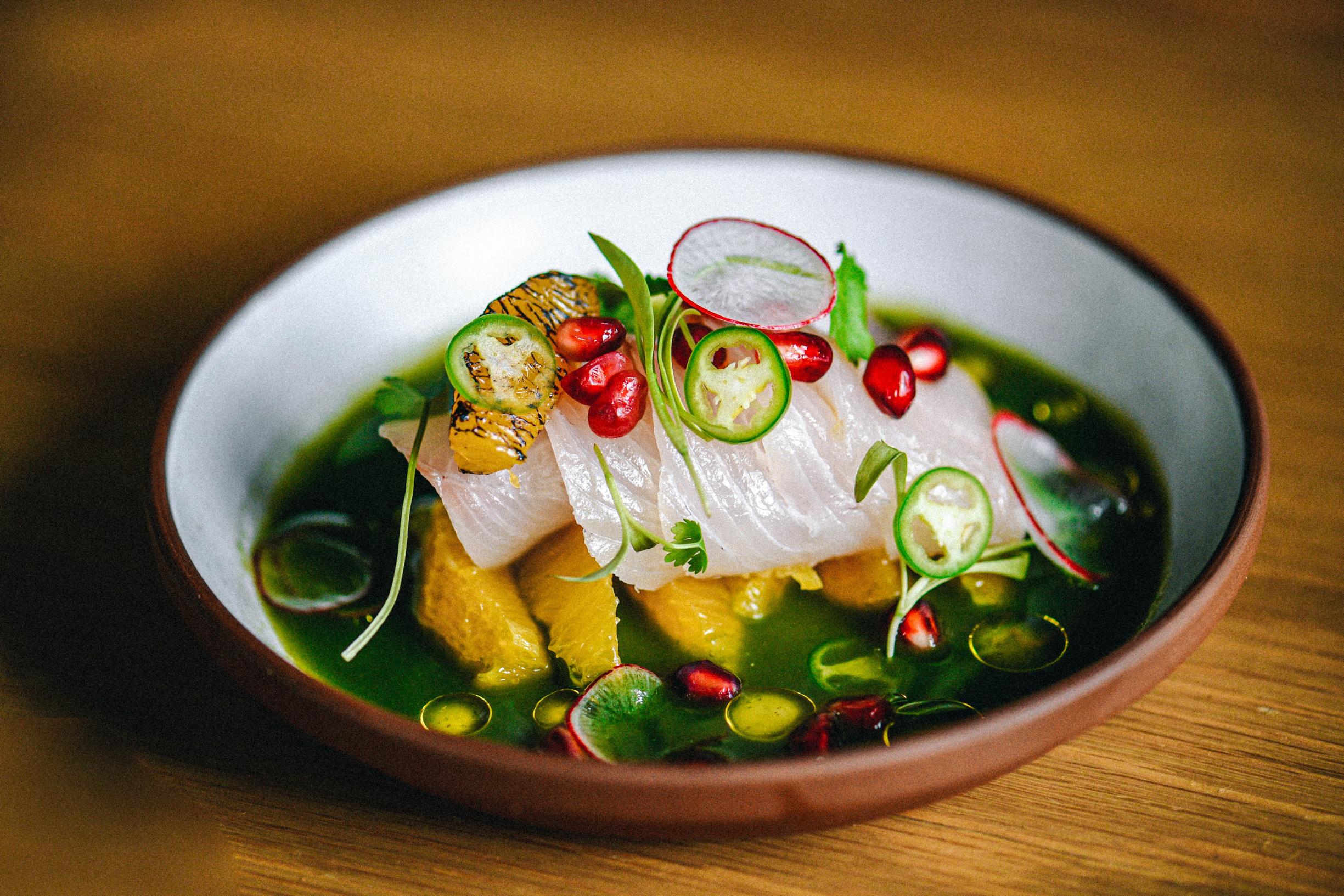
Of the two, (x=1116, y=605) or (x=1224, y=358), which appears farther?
(x=1224, y=358)

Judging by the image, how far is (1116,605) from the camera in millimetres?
2158

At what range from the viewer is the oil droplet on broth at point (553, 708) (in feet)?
6.49

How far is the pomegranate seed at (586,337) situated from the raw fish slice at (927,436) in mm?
436

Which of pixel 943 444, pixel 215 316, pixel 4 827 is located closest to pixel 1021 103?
pixel 943 444

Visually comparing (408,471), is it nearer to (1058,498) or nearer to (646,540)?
(646,540)

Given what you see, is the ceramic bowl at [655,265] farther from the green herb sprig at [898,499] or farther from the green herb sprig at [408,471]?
the green herb sprig at [898,499]

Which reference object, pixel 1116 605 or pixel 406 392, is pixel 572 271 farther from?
pixel 1116 605

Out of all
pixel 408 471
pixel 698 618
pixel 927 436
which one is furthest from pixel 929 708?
pixel 408 471

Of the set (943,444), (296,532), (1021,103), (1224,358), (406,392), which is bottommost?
(296,532)

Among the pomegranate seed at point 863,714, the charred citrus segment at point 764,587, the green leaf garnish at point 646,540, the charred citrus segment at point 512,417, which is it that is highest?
the charred citrus segment at point 512,417

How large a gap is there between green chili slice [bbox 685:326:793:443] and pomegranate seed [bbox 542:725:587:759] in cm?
59

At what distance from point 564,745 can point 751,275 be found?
98cm

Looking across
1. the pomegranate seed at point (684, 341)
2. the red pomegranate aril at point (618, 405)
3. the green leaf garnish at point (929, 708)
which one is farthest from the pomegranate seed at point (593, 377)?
the green leaf garnish at point (929, 708)

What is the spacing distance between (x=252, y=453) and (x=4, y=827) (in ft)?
2.91
